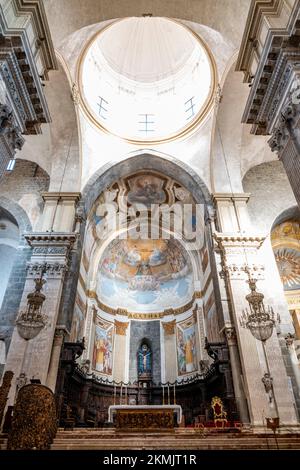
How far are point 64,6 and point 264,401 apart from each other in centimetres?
1129

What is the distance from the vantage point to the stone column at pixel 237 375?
28.1ft

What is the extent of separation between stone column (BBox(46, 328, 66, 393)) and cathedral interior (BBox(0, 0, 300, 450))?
4cm

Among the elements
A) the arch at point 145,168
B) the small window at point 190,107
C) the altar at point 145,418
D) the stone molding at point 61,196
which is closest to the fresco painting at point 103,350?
the arch at point 145,168

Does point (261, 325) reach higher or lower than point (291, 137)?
lower

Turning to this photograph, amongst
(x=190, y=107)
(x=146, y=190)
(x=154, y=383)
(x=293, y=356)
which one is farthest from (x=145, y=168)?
(x=154, y=383)

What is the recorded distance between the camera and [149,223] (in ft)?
61.3

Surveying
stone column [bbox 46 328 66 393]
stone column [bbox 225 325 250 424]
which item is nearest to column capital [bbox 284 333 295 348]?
→ stone column [bbox 225 325 250 424]

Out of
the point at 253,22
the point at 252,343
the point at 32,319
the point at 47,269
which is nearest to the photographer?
the point at 253,22

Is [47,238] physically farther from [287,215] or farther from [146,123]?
[287,215]

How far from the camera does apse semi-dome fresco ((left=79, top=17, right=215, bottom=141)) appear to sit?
15.6 m

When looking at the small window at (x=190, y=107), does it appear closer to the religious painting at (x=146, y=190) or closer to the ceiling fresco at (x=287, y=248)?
the religious painting at (x=146, y=190)

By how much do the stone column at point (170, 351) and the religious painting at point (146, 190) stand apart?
22.8ft

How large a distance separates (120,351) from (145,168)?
989 cm

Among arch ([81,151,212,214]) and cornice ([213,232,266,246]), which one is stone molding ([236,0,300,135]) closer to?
cornice ([213,232,266,246])
